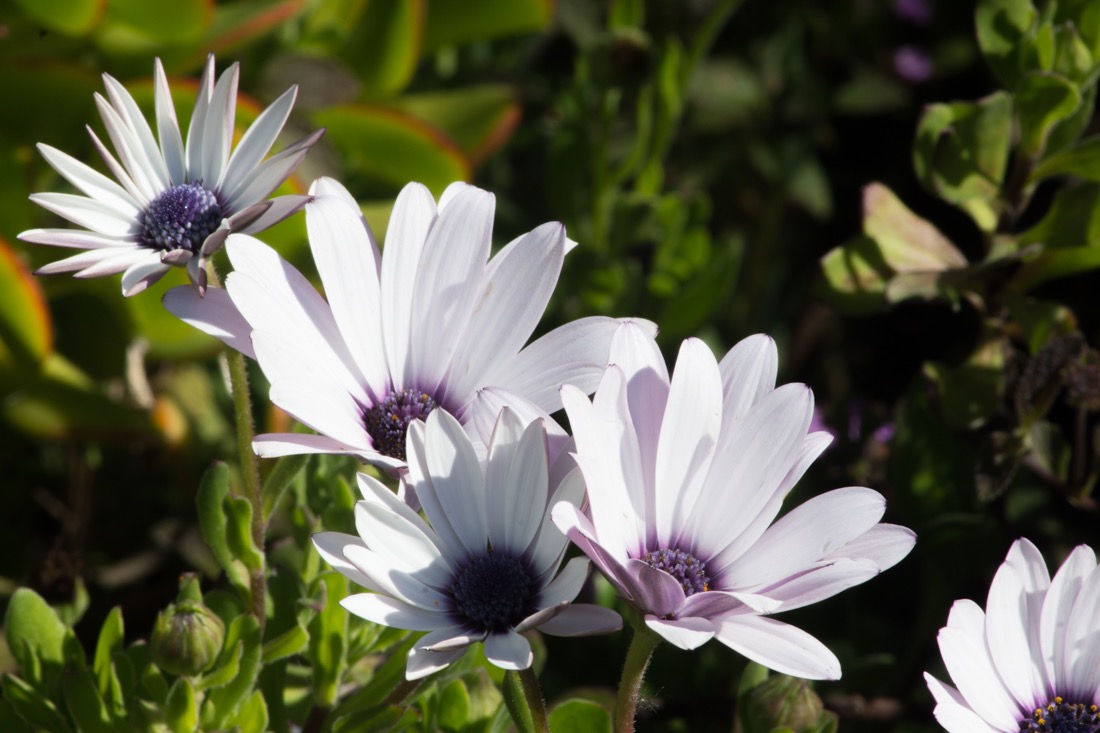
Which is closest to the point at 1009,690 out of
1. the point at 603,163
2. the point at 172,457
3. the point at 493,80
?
the point at 603,163

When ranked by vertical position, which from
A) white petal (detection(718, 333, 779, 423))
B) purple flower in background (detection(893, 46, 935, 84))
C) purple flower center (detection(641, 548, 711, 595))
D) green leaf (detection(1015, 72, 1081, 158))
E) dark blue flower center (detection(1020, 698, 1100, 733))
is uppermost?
purple flower in background (detection(893, 46, 935, 84))

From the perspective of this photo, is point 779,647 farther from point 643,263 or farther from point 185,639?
point 643,263

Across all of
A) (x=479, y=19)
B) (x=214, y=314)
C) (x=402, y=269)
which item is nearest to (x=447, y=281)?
(x=402, y=269)

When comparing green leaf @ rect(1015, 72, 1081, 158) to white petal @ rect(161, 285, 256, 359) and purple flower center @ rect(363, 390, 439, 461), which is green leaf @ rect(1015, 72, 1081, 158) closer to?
purple flower center @ rect(363, 390, 439, 461)

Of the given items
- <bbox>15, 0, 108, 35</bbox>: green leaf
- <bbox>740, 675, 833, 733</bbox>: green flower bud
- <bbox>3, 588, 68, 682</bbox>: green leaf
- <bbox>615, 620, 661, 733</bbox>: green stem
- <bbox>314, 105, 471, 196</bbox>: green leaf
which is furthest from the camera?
<bbox>314, 105, 471, 196</bbox>: green leaf

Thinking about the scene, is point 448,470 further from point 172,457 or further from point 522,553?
point 172,457

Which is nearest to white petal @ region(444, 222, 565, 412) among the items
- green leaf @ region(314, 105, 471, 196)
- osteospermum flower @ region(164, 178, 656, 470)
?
osteospermum flower @ region(164, 178, 656, 470)
